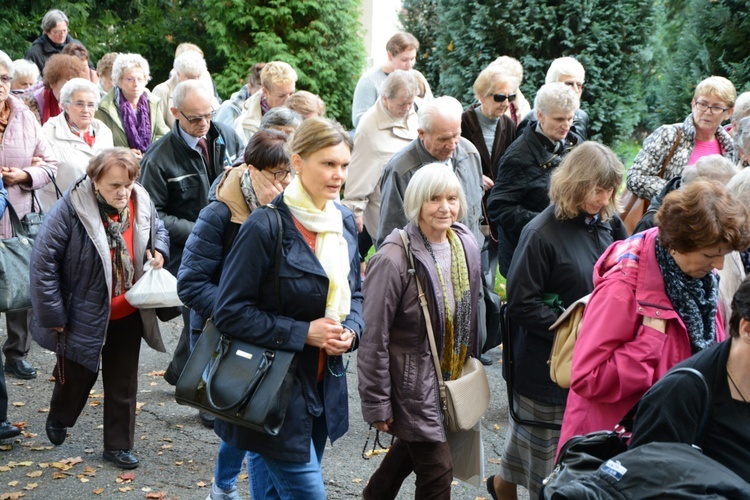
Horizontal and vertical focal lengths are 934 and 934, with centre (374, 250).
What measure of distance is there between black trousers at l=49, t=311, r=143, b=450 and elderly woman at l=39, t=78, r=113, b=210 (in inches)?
75.9

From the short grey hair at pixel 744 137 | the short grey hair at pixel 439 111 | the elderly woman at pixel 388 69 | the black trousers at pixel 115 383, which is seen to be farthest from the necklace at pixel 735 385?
the elderly woman at pixel 388 69

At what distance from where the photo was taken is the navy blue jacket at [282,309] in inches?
152

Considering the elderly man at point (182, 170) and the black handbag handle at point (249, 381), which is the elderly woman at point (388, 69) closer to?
the elderly man at point (182, 170)

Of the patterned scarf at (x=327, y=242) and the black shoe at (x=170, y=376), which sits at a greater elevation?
the patterned scarf at (x=327, y=242)

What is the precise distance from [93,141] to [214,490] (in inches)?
147

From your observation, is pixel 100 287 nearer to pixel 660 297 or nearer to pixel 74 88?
pixel 74 88

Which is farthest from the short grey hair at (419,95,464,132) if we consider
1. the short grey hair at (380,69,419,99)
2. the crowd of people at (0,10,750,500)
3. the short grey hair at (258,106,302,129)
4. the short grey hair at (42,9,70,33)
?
the short grey hair at (42,9,70,33)

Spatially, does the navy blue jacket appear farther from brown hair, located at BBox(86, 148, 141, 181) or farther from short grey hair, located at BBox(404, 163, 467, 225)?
brown hair, located at BBox(86, 148, 141, 181)

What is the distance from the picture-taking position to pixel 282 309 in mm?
3957

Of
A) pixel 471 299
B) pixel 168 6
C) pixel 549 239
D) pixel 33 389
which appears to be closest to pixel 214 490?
pixel 471 299

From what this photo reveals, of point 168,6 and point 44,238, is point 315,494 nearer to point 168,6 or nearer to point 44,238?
point 44,238

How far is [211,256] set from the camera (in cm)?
491

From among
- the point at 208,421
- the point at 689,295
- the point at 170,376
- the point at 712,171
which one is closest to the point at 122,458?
the point at 208,421

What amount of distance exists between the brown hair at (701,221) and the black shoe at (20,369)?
5.66 metres
